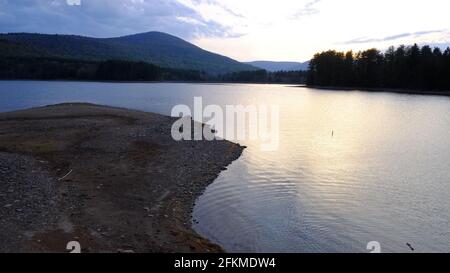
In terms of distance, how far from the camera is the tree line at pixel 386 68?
121 metres

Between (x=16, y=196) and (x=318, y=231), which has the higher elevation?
(x=16, y=196)

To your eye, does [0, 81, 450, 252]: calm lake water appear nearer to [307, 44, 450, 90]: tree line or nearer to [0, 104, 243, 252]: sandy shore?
[0, 104, 243, 252]: sandy shore

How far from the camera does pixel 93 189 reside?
19.7 metres

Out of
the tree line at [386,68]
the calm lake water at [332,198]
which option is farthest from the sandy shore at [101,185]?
the tree line at [386,68]

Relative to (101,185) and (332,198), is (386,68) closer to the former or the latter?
(332,198)

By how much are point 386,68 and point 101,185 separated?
458 ft

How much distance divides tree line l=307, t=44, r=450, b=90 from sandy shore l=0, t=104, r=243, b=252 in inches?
4211

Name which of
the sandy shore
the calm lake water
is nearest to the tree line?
the calm lake water

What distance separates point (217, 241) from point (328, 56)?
164135 mm

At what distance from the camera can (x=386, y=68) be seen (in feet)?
467

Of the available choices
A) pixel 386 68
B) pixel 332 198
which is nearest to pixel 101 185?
pixel 332 198

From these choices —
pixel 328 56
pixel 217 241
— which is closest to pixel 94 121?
pixel 217 241

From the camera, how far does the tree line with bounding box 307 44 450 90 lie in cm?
12131
